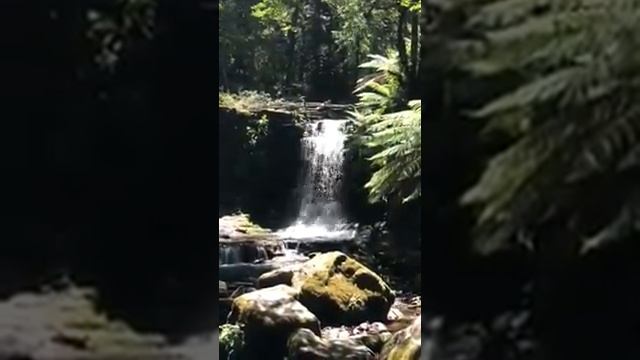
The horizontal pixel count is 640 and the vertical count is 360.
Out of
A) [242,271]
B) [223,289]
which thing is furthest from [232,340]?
[242,271]

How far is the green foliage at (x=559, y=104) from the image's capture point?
2053 millimetres

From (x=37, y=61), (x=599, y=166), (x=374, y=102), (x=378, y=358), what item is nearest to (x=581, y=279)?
(x=599, y=166)

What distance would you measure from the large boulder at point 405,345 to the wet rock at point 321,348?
0.23 metres

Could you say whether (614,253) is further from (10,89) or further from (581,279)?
(10,89)

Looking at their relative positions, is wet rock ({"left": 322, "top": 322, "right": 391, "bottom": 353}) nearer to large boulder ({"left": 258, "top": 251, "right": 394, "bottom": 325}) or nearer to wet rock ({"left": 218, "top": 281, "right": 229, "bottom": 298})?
large boulder ({"left": 258, "top": 251, "right": 394, "bottom": 325})

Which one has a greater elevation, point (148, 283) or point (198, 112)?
point (198, 112)

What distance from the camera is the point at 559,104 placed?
207 cm

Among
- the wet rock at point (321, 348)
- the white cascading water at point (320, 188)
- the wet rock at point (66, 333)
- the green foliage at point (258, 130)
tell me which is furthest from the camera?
the green foliage at point (258, 130)

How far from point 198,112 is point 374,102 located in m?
4.39

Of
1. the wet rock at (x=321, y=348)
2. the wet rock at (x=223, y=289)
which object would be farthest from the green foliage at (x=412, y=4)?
the wet rock at (x=223, y=289)

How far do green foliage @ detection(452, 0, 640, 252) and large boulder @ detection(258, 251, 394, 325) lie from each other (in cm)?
393

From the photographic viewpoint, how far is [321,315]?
5969 mm

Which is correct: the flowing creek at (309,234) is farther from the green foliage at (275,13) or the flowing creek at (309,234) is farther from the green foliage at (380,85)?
the green foliage at (275,13)

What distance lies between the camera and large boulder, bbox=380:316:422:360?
4887 millimetres
